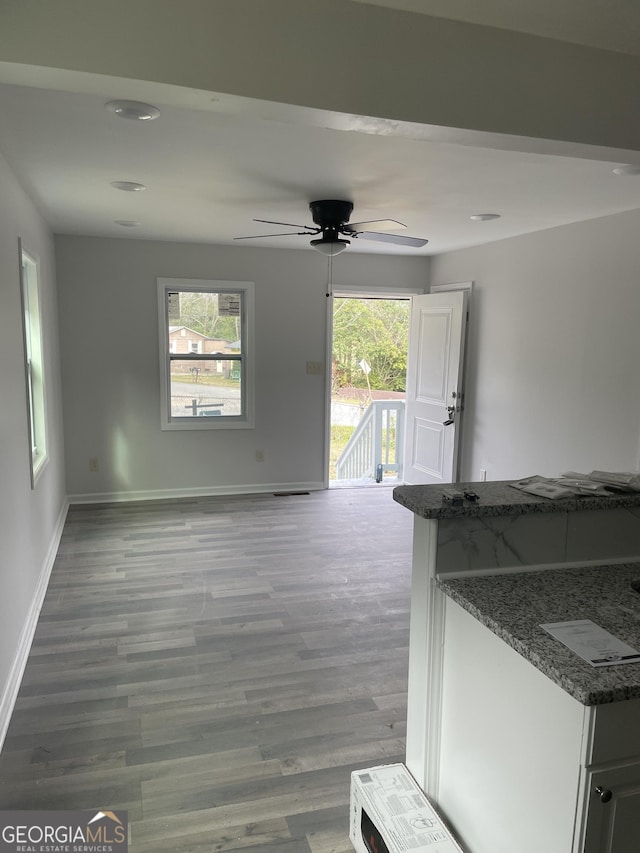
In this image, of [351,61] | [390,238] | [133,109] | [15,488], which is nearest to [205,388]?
[390,238]

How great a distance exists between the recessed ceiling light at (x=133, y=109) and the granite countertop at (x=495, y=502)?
5.29 feet

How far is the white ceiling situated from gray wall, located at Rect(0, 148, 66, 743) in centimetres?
28

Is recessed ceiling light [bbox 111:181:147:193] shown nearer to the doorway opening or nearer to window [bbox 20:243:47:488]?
window [bbox 20:243:47:488]

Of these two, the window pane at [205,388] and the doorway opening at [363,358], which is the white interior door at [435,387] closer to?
the window pane at [205,388]

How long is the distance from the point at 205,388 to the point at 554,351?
318 cm

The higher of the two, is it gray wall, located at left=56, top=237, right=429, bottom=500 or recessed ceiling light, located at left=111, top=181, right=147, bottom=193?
recessed ceiling light, located at left=111, top=181, right=147, bottom=193

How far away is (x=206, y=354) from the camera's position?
5.73 metres

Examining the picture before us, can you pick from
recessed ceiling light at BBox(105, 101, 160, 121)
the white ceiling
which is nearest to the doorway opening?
the white ceiling

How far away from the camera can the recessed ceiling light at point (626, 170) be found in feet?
8.95

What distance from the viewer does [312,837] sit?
6.12 feet

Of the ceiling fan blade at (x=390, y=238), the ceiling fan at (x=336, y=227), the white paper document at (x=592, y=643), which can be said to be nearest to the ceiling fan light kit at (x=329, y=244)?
the ceiling fan at (x=336, y=227)

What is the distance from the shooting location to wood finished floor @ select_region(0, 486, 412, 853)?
Result: 1.99 metres

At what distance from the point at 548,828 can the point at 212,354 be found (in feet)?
16.3

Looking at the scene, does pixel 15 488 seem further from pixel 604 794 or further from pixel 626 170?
pixel 626 170
